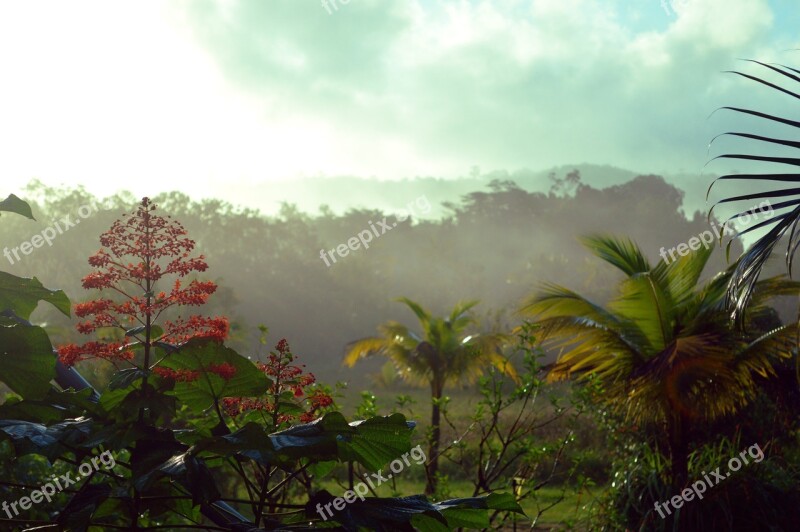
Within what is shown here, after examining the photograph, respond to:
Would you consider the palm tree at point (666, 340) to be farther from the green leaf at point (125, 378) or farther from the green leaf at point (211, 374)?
the green leaf at point (125, 378)

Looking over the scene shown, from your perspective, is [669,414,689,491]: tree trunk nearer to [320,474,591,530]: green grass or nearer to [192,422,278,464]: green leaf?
[320,474,591,530]: green grass

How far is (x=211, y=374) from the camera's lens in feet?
5.17

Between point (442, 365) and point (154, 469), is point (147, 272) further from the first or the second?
point (442, 365)

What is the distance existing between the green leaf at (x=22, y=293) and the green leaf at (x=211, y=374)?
→ 30 centimetres

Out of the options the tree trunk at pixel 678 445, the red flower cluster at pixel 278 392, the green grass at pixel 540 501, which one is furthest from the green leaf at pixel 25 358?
the green grass at pixel 540 501

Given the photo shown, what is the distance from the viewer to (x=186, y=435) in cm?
152

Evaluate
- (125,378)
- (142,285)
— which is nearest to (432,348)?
(142,285)

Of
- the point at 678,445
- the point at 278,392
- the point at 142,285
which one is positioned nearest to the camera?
the point at 142,285

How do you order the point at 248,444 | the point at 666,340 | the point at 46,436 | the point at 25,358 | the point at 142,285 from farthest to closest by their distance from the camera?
the point at 666,340 < the point at 142,285 < the point at 25,358 < the point at 46,436 < the point at 248,444

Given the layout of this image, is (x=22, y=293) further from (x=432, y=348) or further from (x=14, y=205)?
(x=432, y=348)

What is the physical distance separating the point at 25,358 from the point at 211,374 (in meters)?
0.39

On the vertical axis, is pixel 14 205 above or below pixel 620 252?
above

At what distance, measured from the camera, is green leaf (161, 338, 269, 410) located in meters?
1.52

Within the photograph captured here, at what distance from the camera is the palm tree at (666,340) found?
838 centimetres
